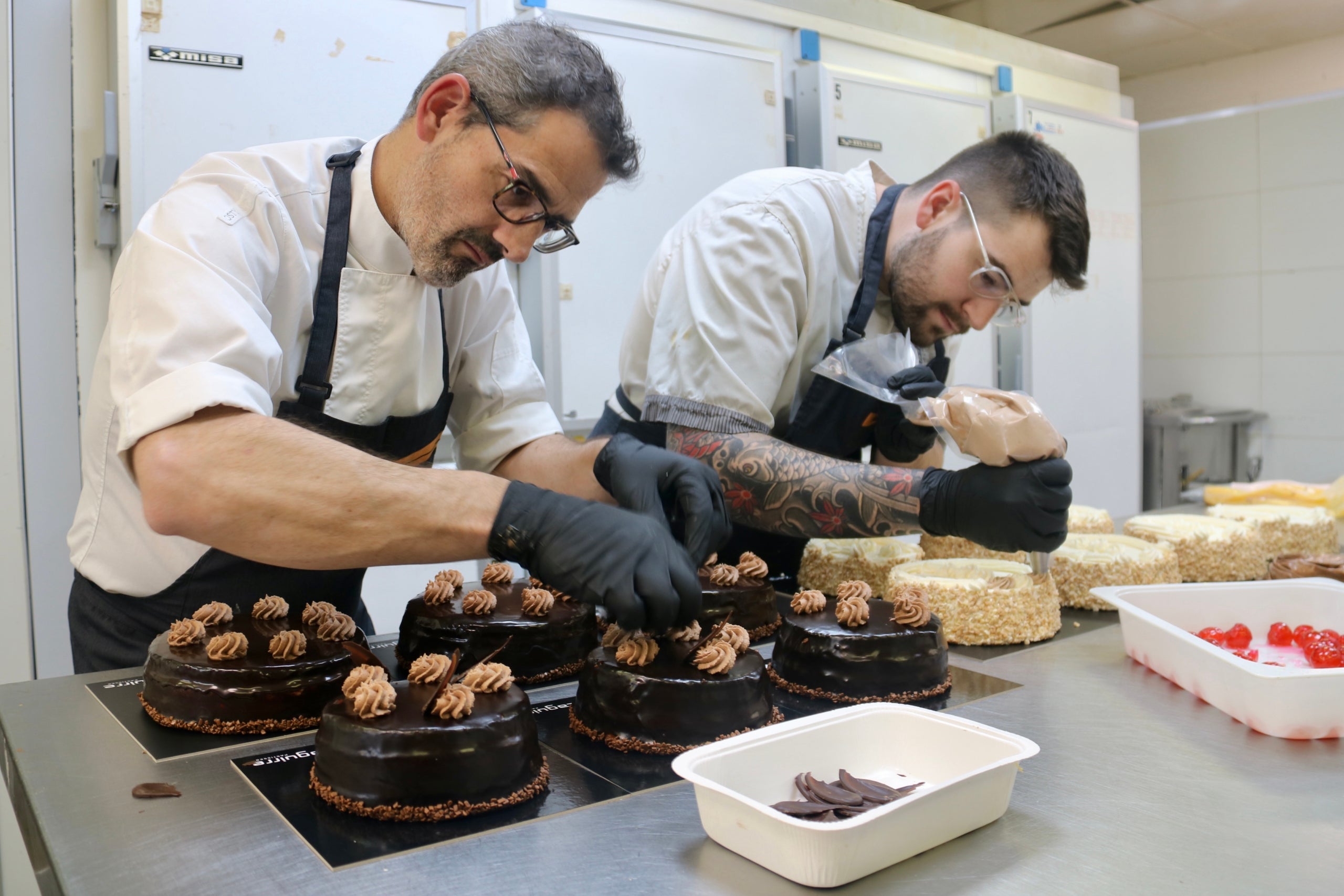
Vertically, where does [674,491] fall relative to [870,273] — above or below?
below

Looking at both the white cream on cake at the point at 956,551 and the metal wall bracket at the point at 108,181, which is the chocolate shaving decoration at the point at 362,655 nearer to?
the white cream on cake at the point at 956,551

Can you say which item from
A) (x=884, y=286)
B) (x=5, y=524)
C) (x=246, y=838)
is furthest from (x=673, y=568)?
(x=5, y=524)

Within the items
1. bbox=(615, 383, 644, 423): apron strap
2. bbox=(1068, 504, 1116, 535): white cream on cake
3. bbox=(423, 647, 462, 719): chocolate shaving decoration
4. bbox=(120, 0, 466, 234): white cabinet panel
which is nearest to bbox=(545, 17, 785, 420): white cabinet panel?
bbox=(120, 0, 466, 234): white cabinet panel

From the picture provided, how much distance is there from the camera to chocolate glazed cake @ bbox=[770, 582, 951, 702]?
1462mm

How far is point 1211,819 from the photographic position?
106 cm

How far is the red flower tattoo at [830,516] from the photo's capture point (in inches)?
75.4

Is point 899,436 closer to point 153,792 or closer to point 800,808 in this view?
point 800,808

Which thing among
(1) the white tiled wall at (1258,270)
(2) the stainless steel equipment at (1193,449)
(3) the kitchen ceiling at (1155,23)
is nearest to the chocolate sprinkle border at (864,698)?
(3) the kitchen ceiling at (1155,23)

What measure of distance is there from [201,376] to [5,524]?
6.73ft

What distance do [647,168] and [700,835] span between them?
3133 millimetres

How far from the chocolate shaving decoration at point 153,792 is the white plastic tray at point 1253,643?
1.33m

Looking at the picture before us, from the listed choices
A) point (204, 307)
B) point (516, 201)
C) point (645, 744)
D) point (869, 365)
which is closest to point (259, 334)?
point (204, 307)

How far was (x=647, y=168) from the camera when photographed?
3789mm

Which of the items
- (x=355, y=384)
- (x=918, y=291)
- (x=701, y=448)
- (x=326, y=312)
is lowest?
(x=701, y=448)
